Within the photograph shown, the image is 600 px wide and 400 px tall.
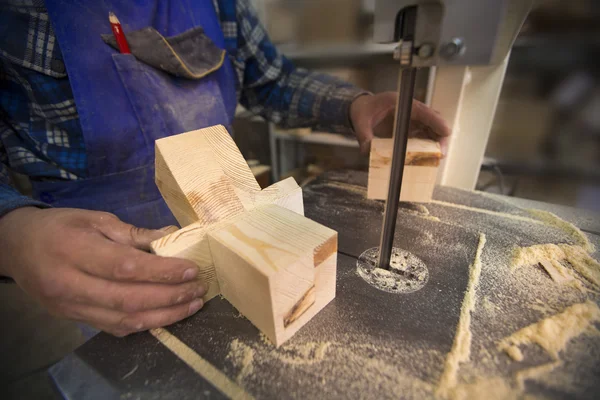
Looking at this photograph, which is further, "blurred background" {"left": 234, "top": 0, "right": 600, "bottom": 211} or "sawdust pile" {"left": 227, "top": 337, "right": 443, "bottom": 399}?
"blurred background" {"left": 234, "top": 0, "right": 600, "bottom": 211}

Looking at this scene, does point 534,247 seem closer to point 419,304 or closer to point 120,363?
point 419,304

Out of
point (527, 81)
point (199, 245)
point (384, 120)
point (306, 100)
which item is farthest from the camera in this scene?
point (527, 81)

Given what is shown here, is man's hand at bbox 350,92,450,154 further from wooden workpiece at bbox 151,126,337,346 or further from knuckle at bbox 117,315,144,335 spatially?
knuckle at bbox 117,315,144,335

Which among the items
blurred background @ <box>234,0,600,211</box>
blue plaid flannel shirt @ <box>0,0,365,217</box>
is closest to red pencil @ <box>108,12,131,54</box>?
blue plaid flannel shirt @ <box>0,0,365,217</box>

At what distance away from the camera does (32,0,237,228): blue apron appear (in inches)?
28.2

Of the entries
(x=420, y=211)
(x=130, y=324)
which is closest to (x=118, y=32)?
(x=130, y=324)

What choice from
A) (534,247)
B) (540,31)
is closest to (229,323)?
(534,247)

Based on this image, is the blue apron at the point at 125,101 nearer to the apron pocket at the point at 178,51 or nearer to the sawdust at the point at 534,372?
the apron pocket at the point at 178,51

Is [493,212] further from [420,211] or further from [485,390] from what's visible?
[485,390]

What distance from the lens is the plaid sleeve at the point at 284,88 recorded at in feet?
3.54

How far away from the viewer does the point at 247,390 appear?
396mm

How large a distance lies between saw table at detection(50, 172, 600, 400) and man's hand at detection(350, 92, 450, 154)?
0.39 meters

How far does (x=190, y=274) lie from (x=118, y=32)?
691 millimetres

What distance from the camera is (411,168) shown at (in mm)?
785
